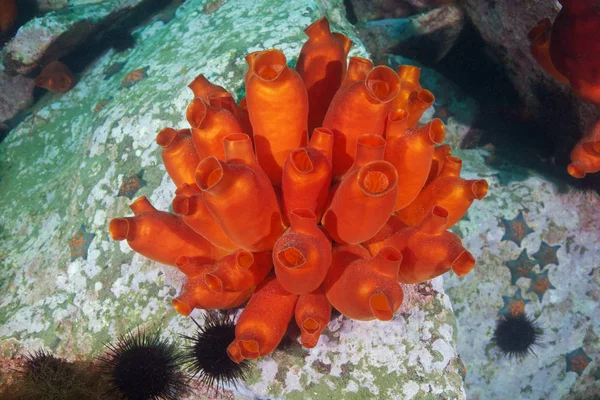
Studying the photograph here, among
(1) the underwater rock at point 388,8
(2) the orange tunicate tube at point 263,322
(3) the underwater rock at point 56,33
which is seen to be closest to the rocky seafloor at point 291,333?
(2) the orange tunicate tube at point 263,322

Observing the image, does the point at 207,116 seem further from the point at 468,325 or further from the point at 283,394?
the point at 468,325

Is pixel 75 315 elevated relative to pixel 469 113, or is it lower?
elevated

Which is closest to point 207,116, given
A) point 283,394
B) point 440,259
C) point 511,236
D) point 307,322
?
point 307,322

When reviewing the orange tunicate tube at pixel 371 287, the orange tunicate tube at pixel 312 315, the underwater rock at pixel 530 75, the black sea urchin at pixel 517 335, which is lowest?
the black sea urchin at pixel 517 335

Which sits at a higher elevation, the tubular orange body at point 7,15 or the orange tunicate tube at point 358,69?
the tubular orange body at point 7,15

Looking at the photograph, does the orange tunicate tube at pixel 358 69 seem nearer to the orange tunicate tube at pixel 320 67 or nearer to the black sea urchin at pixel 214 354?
the orange tunicate tube at pixel 320 67
